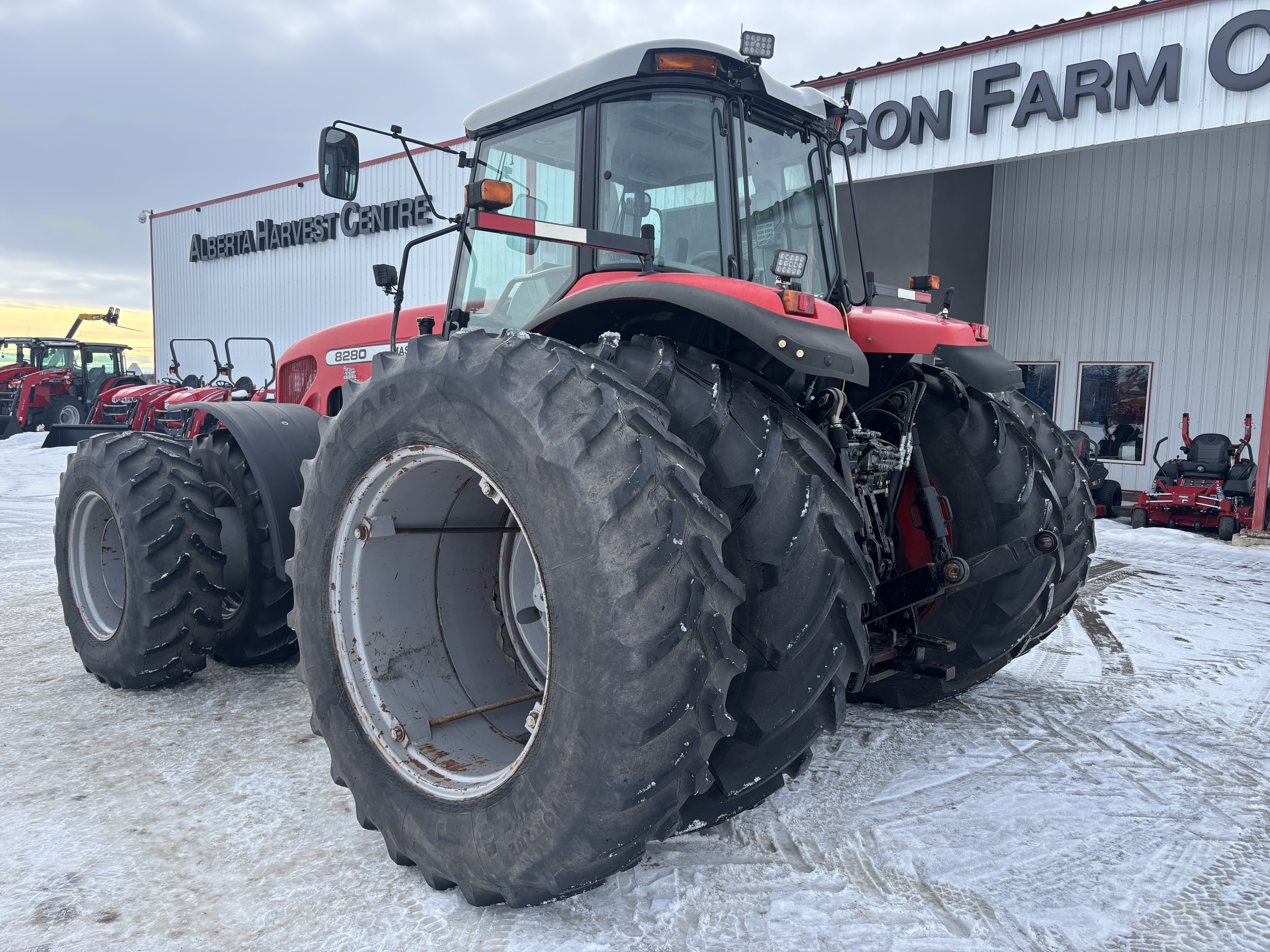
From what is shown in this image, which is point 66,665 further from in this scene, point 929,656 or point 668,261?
point 929,656

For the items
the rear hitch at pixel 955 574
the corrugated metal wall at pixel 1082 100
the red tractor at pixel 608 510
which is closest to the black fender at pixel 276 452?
the red tractor at pixel 608 510

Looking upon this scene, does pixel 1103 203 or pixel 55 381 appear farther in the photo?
pixel 55 381

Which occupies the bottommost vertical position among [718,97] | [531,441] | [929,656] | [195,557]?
[929,656]

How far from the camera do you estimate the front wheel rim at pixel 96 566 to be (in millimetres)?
3846

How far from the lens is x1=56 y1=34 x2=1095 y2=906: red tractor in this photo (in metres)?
1.83

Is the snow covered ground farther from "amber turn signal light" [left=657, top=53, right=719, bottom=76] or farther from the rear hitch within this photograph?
"amber turn signal light" [left=657, top=53, right=719, bottom=76]

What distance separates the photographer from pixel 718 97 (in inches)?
110

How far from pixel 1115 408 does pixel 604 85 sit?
39.7ft

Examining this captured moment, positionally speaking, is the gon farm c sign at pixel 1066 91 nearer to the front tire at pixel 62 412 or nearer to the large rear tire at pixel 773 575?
the large rear tire at pixel 773 575

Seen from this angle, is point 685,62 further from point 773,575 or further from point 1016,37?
point 1016,37

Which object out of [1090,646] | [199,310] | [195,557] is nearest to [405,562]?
[195,557]

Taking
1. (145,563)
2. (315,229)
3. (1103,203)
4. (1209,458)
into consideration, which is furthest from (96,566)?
(315,229)

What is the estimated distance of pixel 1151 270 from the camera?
1230 centimetres

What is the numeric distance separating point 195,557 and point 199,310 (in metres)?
22.3
